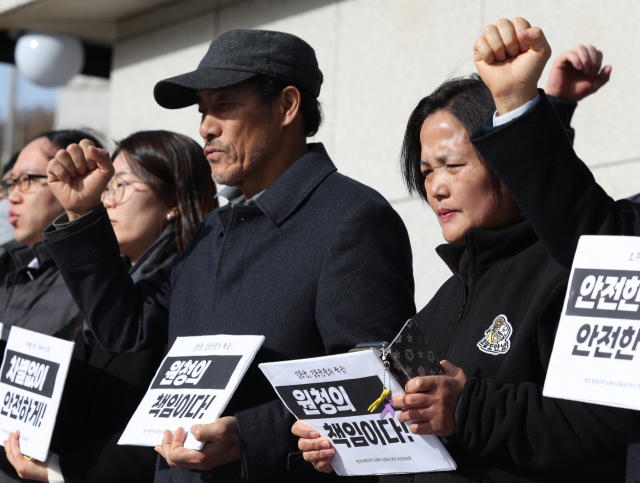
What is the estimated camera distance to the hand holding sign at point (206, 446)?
230cm

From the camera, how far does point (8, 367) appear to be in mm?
3127

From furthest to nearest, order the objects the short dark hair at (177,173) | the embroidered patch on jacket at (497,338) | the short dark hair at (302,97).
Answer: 1. the short dark hair at (177,173)
2. the short dark hair at (302,97)
3. the embroidered patch on jacket at (497,338)

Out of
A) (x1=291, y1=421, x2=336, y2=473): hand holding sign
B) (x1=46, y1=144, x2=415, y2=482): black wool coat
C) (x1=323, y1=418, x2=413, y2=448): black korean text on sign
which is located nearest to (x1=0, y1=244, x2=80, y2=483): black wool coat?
(x1=46, y1=144, x2=415, y2=482): black wool coat

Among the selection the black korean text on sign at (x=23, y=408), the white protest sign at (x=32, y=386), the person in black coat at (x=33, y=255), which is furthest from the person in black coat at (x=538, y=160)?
the person in black coat at (x=33, y=255)

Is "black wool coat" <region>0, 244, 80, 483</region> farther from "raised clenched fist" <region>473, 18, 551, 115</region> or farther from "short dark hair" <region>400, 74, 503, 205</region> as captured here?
"raised clenched fist" <region>473, 18, 551, 115</region>

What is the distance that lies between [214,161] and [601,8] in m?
2.64

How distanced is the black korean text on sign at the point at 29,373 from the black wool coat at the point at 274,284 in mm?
219

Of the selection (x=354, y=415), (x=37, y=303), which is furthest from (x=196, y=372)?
(x=37, y=303)

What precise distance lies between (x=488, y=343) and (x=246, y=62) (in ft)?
4.21

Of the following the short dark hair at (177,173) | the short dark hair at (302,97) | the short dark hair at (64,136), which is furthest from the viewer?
the short dark hair at (64,136)

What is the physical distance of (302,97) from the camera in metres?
2.98

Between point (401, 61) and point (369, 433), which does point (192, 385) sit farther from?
point (401, 61)

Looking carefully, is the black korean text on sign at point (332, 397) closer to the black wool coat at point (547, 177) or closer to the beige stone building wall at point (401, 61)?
the black wool coat at point (547, 177)

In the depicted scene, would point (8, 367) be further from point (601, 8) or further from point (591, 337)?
point (601, 8)
